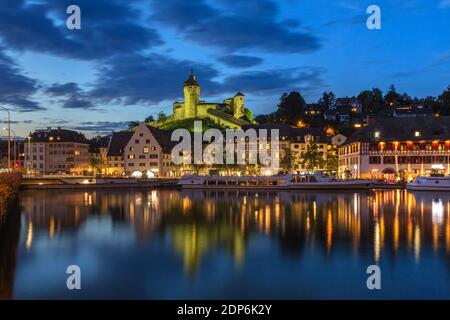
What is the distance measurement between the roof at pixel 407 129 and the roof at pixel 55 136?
6705 cm

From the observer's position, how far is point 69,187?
75875 millimetres

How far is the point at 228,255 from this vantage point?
19.6m

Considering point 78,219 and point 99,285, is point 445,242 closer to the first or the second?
point 99,285

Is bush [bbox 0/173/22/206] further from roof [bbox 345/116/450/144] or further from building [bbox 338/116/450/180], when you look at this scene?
roof [bbox 345/116/450/144]

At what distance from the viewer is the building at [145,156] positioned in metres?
94.1

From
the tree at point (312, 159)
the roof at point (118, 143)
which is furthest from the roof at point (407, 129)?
the roof at point (118, 143)

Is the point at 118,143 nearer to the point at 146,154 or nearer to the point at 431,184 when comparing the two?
the point at 146,154

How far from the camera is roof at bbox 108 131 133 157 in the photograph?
327ft

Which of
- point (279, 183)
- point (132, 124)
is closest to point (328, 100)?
point (132, 124)

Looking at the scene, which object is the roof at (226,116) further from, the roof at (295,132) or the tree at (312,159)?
the tree at (312,159)

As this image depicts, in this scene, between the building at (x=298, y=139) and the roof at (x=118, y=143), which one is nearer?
the building at (x=298, y=139)
